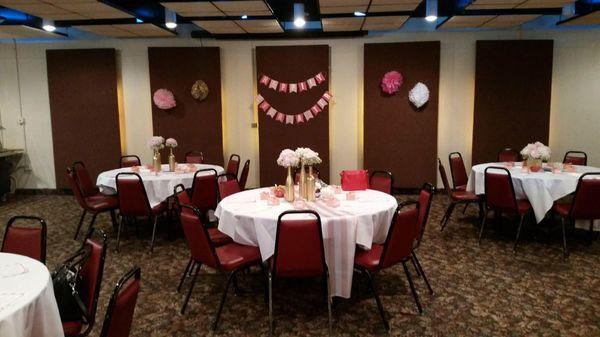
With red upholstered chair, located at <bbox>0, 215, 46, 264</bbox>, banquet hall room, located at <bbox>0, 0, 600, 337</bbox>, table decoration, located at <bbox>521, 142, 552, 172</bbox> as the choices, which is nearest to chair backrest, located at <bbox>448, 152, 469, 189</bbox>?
banquet hall room, located at <bbox>0, 0, 600, 337</bbox>

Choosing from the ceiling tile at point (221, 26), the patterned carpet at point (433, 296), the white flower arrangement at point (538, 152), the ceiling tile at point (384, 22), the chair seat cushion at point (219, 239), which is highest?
the ceiling tile at point (384, 22)

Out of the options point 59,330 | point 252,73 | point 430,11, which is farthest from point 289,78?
point 59,330

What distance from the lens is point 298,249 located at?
2.99 meters

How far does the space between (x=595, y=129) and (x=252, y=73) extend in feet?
19.3

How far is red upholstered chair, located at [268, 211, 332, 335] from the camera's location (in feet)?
9.59

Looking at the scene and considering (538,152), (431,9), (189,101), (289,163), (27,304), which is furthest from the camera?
(189,101)

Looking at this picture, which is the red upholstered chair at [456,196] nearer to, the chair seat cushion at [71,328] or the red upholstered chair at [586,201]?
the red upholstered chair at [586,201]

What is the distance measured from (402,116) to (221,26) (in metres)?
3.36

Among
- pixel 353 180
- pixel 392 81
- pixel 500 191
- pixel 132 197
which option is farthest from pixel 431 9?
pixel 132 197

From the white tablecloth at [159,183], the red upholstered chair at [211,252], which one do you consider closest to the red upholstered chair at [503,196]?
the red upholstered chair at [211,252]

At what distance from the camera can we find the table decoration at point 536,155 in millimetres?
5301

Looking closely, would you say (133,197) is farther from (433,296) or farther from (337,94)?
(337,94)

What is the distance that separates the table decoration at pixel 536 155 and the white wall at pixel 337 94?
2676 mm

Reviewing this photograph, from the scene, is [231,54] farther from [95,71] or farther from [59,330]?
[59,330]
